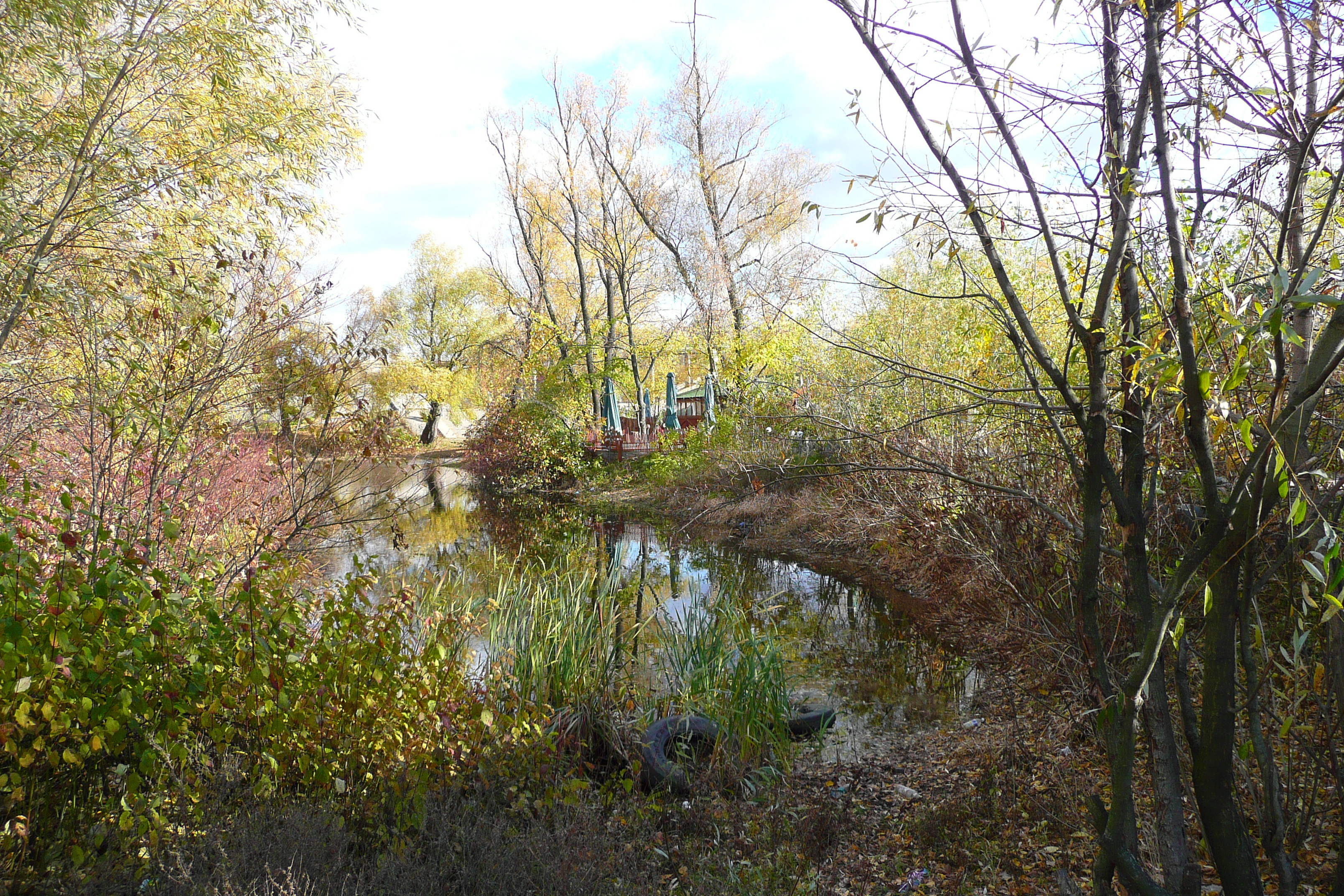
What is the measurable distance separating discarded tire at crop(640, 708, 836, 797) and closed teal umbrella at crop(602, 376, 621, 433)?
17319 millimetres

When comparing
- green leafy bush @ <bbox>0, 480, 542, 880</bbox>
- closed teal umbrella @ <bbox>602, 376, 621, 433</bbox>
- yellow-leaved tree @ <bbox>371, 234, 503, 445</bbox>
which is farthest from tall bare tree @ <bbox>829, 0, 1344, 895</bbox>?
yellow-leaved tree @ <bbox>371, 234, 503, 445</bbox>

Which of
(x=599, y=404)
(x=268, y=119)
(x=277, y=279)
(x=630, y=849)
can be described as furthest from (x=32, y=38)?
(x=599, y=404)

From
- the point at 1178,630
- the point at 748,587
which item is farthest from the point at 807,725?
the point at 748,587

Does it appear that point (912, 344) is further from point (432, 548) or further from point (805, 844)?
point (805, 844)

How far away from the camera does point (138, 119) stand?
617 cm

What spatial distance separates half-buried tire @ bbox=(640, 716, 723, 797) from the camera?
14.0 ft

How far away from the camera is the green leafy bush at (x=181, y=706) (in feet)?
7.32

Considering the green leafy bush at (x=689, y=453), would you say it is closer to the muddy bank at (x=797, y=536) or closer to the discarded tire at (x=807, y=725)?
the muddy bank at (x=797, y=536)

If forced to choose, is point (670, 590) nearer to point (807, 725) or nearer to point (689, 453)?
point (807, 725)

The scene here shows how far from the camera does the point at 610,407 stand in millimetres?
22188

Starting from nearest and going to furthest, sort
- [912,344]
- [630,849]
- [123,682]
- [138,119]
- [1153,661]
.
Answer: [1153,661]
[123,682]
[630,849]
[138,119]
[912,344]

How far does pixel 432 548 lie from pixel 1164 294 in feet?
38.0

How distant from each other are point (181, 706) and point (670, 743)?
2761 mm

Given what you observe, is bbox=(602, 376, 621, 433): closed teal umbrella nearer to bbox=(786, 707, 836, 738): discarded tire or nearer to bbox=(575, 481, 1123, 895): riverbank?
bbox=(575, 481, 1123, 895): riverbank
